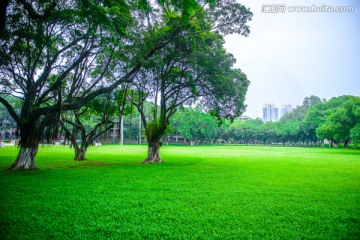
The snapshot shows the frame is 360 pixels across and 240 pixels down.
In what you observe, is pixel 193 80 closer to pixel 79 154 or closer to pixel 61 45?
pixel 61 45

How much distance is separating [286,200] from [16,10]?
505 inches

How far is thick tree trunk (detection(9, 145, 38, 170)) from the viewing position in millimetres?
11375

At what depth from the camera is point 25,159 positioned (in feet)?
37.8

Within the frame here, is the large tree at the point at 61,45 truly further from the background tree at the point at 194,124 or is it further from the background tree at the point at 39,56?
the background tree at the point at 194,124

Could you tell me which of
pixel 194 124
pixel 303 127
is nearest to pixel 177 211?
pixel 194 124

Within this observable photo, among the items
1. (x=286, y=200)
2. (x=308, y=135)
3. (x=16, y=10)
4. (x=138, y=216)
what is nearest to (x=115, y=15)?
(x=16, y=10)

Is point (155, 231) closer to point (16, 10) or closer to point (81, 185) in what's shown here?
point (81, 185)

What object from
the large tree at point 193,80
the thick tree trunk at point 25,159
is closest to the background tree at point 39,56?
the thick tree trunk at point 25,159

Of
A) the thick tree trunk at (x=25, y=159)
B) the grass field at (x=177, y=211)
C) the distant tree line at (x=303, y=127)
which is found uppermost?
the distant tree line at (x=303, y=127)

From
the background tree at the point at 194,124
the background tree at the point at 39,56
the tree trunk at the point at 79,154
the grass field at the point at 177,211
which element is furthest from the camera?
the background tree at the point at 194,124

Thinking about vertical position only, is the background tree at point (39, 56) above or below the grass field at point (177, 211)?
above

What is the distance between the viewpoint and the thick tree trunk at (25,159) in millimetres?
11375

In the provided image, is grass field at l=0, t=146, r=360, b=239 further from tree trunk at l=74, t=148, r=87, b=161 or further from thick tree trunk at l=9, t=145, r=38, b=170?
tree trunk at l=74, t=148, r=87, b=161

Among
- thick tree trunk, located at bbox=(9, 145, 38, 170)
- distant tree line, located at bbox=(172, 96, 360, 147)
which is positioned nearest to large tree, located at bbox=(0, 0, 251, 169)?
thick tree trunk, located at bbox=(9, 145, 38, 170)
